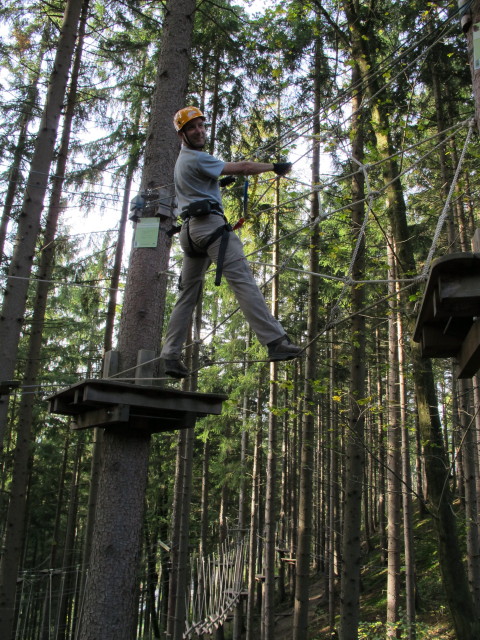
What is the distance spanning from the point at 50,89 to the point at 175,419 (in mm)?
5606

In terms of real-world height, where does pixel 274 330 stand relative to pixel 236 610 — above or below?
above

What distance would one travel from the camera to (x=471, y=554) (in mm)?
7750

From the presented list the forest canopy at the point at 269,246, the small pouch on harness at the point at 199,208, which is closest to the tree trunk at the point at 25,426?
the forest canopy at the point at 269,246

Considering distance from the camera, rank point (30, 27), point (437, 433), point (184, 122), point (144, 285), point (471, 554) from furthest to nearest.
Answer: point (30, 27) → point (471, 554) → point (437, 433) → point (144, 285) → point (184, 122)

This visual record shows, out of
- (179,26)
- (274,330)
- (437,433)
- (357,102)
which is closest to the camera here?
(274,330)

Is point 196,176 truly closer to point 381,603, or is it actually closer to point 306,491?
point 306,491

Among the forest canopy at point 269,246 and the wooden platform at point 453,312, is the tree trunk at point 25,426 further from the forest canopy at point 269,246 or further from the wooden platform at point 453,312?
the wooden platform at point 453,312

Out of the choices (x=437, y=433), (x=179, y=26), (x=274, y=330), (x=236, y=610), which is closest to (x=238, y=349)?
(x=236, y=610)

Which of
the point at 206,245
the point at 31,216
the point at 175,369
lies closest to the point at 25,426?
the point at 31,216

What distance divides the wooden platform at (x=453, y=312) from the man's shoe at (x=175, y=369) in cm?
147

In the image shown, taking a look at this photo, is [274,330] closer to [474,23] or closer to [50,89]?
[474,23]

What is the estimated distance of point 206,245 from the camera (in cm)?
324

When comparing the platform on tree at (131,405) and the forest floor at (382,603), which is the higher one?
the platform on tree at (131,405)

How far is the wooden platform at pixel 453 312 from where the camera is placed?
2346mm
